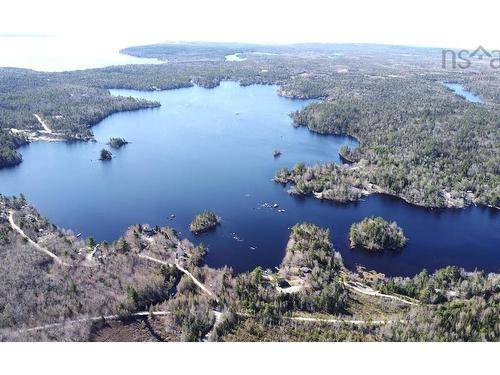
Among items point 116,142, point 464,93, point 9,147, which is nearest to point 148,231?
point 116,142

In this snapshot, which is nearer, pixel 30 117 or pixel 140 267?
pixel 140 267

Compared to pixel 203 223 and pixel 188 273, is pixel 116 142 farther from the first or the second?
pixel 188 273

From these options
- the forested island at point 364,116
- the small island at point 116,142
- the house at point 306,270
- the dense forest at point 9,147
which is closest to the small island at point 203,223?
the house at point 306,270

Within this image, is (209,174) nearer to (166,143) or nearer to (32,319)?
(166,143)

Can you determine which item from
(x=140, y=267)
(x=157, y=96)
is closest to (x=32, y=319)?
(x=140, y=267)

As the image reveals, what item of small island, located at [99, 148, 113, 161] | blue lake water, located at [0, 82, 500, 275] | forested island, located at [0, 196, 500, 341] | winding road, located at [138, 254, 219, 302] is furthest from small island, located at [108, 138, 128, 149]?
winding road, located at [138, 254, 219, 302]

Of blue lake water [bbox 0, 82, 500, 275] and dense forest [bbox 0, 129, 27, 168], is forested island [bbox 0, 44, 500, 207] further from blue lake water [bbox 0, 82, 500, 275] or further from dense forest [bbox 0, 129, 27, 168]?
blue lake water [bbox 0, 82, 500, 275]
